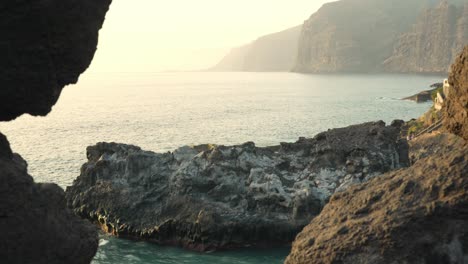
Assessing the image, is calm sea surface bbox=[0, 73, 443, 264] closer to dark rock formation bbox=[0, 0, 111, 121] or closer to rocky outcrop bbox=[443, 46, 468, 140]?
rocky outcrop bbox=[443, 46, 468, 140]

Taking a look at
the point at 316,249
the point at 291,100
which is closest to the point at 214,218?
the point at 316,249

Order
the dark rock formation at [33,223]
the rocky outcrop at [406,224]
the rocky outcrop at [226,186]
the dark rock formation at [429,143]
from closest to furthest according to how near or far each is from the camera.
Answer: the dark rock formation at [33,223] → the rocky outcrop at [406,224] → the rocky outcrop at [226,186] → the dark rock formation at [429,143]

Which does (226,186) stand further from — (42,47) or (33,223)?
(42,47)

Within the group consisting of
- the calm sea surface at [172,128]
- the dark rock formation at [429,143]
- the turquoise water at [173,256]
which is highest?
the dark rock formation at [429,143]

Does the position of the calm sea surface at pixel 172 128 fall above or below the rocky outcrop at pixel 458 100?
below

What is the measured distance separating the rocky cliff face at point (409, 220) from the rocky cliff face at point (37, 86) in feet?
Answer: 17.6

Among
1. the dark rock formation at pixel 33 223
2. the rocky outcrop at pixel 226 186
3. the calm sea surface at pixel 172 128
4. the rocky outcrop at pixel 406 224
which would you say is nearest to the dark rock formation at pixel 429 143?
the rocky outcrop at pixel 226 186

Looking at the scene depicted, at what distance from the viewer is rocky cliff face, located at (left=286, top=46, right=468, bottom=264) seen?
11.2m

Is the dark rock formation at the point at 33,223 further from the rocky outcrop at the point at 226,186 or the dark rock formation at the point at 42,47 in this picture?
the rocky outcrop at the point at 226,186

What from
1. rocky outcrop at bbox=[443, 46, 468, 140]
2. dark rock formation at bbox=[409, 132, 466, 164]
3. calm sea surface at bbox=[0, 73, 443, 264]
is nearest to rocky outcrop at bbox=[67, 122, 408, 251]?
calm sea surface at bbox=[0, 73, 443, 264]

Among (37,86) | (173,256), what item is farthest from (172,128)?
(37,86)

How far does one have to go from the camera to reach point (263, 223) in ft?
107

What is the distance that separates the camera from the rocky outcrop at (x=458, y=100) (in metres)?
12.2

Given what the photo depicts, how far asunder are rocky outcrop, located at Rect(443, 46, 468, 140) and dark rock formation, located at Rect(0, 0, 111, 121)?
777 cm
